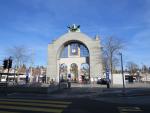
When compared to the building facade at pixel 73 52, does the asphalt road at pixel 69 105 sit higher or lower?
lower

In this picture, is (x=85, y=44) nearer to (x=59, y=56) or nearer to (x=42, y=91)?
(x=59, y=56)

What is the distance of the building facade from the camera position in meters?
88.4

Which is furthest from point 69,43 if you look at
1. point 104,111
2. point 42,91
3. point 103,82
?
point 104,111

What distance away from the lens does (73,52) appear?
91625mm

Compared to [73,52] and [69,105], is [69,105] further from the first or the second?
[73,52]

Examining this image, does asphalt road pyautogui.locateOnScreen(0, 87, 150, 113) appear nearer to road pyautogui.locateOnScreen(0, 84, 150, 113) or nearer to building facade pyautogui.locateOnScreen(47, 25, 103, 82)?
road pyautogui.locateOnScreen(0, 84, 150, 113)

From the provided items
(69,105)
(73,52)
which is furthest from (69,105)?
(73,52)

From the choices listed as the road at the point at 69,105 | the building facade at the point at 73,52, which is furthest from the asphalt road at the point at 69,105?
the building facade at the point at 73,52

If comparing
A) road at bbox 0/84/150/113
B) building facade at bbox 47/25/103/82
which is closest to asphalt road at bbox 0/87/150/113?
road at bbox 0/84/150/113

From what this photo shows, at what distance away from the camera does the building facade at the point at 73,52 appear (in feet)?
290

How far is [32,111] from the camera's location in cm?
1201

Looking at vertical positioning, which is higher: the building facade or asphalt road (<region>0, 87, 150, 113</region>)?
the building facade

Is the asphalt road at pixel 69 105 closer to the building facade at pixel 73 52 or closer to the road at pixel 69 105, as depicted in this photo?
the road at pixel 69 105

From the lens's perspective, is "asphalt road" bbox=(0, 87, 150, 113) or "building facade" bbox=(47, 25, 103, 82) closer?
"asphalt road" bbox=(0, 87, 150, 113)
